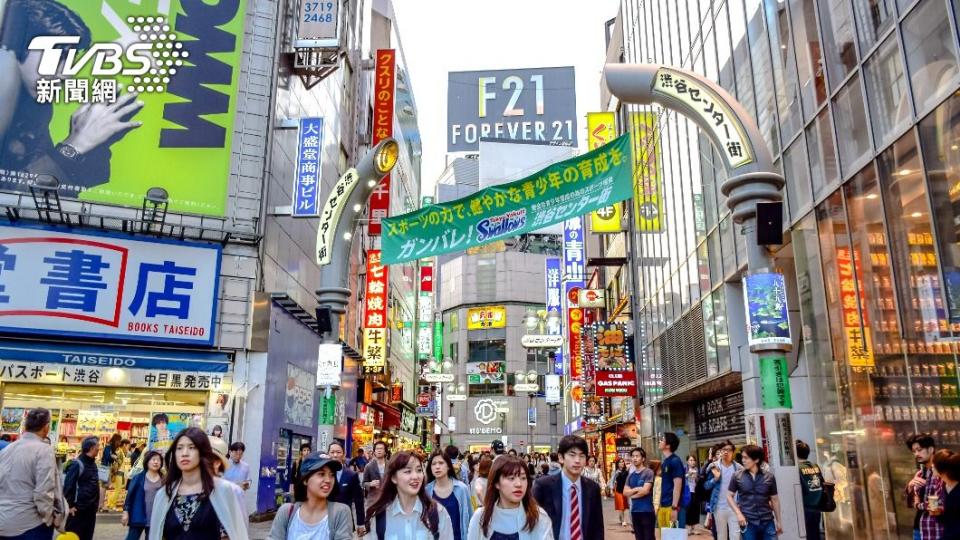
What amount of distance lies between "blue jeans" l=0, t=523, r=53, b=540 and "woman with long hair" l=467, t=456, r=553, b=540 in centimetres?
428

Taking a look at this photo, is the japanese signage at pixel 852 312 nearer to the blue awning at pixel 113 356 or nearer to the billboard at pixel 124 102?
the blue awning at pixel 113 356

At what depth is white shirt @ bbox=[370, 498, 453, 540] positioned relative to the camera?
484 centimetres

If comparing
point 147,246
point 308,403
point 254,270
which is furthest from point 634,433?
point 147,246

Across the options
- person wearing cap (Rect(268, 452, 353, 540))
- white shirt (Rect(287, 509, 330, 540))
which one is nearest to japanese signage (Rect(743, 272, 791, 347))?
person wearing cap (Rect(268, 452, 353, 540))

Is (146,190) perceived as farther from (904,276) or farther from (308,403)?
(904,276)

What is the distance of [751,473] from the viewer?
29.2 feet

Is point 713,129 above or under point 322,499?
above

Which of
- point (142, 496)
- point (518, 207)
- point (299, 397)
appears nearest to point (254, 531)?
point (299, 397)

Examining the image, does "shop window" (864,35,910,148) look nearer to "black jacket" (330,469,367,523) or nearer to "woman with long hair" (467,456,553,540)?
"woman with long hair" (467,456,553,540)

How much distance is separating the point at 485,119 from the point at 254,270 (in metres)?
44.4

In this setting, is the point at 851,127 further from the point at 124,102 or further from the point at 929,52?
the point at 124,102

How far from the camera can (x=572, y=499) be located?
5820 mm

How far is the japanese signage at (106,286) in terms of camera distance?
17.3 m

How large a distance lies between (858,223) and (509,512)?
32.4 ft
